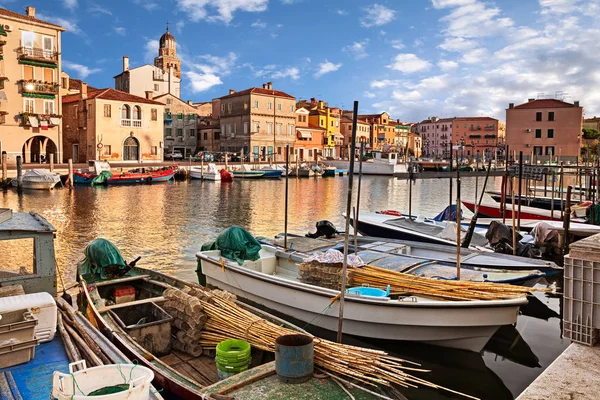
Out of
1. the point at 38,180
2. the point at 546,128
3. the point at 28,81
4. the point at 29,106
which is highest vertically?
the point at 28,81

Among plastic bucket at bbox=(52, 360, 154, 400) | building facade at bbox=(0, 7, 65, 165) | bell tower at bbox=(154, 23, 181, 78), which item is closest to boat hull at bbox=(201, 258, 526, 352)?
plastic bucket at bbox=(52, 360, 154, 400)

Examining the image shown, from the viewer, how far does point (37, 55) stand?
44812mm

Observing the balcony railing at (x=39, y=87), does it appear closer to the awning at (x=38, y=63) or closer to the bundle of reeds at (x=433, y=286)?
the awning at (x=38, y=63)

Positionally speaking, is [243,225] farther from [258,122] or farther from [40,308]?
[258,122]

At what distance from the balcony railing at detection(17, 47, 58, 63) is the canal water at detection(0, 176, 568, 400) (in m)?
14.6

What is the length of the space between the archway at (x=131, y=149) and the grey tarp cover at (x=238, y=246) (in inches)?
1872

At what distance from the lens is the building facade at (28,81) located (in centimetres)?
4341

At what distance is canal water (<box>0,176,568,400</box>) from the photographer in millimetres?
8641

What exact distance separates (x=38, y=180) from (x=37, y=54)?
14.8 metres

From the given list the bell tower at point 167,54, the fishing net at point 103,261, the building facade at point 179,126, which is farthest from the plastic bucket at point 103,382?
the bell tower at point 167,54

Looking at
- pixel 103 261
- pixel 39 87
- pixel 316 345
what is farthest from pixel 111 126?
pixel 316 345

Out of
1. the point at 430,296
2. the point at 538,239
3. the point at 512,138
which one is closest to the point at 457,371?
the point at 430,296

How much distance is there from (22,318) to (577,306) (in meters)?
5.88

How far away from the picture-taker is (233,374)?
239 inches
